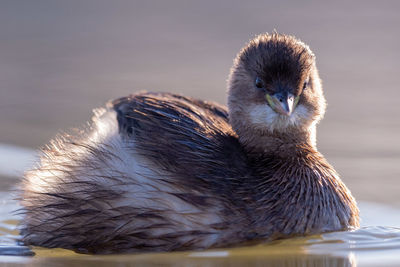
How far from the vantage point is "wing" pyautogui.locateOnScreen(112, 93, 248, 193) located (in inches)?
269

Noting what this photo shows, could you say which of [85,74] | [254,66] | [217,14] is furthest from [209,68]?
[254,66]

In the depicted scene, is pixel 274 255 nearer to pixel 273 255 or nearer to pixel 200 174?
pixel 273 255

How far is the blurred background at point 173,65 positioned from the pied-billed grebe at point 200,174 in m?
1.30

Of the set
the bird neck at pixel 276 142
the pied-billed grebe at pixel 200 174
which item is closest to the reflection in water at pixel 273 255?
the pied-billed grebe at pixel 200 174

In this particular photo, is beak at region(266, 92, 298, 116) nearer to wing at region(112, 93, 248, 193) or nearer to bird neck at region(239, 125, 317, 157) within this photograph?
bird neck at region(239, 125, 317, 157)

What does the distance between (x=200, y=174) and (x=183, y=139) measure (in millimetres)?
404

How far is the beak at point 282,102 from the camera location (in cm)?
704

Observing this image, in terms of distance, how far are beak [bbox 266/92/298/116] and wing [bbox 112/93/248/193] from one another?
0.48 m

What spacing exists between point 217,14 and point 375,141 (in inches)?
234

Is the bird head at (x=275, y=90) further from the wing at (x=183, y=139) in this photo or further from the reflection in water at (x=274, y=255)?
the reflection in water at (x=274, y=255)

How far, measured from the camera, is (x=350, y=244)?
6.80 m

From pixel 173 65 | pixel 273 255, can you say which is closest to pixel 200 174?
pixel 273 255

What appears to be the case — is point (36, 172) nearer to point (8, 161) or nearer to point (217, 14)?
point (8, 161)

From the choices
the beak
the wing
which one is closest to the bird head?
the beak
